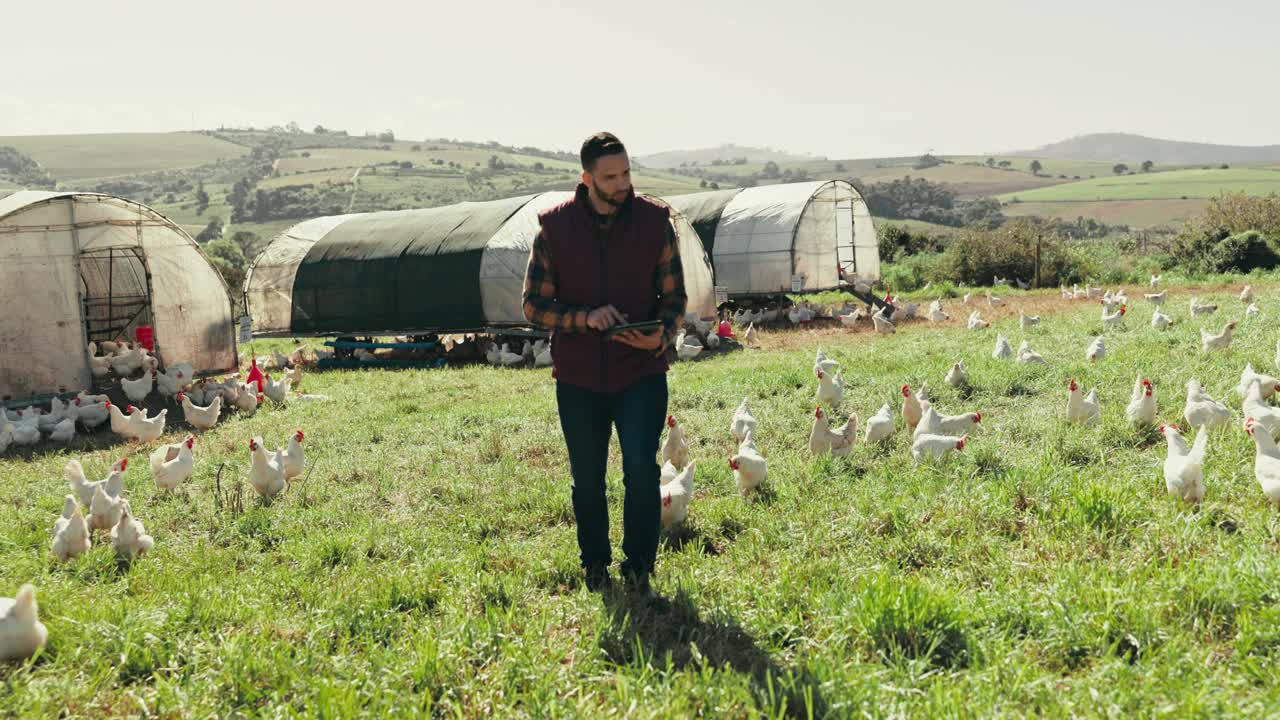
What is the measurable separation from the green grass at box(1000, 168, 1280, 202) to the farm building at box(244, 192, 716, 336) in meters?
66.3

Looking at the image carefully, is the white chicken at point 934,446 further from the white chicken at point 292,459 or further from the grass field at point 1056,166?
the grass field at point 1056,166

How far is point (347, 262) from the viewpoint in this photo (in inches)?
727

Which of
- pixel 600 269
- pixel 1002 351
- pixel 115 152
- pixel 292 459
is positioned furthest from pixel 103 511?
pixel 115 152

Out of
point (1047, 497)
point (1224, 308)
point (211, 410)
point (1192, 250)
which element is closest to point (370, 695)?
point (1047, 497)

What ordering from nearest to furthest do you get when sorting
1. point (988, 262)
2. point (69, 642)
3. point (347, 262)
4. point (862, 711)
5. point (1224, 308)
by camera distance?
point (862, 711) → point (69, 642) → point (1224, 308) → point (347, 262) → point (988, 262)

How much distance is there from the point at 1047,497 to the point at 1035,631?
167cm

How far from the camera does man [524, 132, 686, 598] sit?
370 centimetres

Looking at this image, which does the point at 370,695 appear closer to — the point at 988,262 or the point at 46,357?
the point at 46,357

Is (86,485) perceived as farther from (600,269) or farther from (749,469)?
(749,469)

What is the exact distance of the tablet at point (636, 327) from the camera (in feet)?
11.8

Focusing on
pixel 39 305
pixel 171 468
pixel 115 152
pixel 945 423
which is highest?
pixel 115 152

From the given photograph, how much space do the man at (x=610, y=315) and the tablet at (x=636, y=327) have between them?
0.02m

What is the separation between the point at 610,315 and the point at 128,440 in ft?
27.0

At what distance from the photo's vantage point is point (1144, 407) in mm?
5852
